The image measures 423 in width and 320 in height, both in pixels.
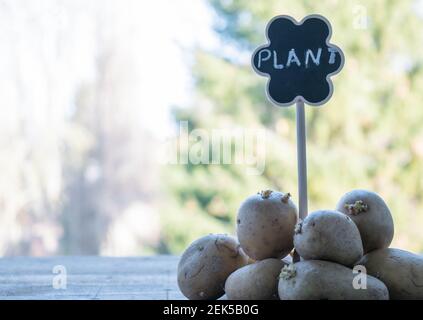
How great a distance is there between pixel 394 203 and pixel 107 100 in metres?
4.22

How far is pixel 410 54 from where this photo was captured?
320 inches

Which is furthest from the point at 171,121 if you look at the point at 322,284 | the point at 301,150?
the point at 322,284

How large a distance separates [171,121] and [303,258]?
24.8 ft

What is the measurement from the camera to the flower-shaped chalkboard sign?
1550mm

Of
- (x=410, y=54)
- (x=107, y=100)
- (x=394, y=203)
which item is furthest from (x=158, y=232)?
(x=410, y=54)

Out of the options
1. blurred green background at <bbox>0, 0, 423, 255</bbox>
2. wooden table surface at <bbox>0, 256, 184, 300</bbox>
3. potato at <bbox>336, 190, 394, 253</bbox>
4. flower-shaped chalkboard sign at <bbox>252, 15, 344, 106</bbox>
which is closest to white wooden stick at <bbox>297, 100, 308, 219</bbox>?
flower-shaped chalkboard sign at <bbox>252, 15, 344, 106</bbox>

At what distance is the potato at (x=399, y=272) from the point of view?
136cm

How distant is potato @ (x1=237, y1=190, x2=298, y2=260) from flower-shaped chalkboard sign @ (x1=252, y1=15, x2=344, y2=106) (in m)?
0.25

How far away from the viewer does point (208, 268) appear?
4.78 ft

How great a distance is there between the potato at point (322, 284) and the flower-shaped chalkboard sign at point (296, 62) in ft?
1.37

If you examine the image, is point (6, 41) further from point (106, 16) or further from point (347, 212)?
point (347, 212)

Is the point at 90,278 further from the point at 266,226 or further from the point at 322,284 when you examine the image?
the point at 322,284

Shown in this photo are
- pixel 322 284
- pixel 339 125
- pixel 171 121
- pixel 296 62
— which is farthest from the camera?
pixel 171 121

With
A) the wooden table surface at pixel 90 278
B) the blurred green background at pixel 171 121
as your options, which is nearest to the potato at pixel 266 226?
the wooden table surface at pixel 90 278
